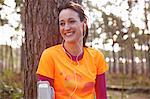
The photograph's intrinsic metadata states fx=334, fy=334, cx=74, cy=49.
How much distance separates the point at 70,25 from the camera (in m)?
2.38

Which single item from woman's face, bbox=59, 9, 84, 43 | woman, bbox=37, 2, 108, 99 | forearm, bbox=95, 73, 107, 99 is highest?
woman's face, bbox=59, 9, 84, 43

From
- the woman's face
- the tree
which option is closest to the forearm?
the woman's face

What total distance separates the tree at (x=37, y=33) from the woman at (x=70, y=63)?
1.60ft

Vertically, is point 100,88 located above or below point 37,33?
below

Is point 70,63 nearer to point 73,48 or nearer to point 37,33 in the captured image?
point 73,48

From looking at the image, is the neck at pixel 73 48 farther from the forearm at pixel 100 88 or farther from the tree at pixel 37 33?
the tree at pixel 37 33

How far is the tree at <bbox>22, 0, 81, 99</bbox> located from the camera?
294 centimetres

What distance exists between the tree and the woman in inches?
19.1

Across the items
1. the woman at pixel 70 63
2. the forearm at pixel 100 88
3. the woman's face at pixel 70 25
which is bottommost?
the forearm at pixel 100 88

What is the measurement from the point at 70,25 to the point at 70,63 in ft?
0.90

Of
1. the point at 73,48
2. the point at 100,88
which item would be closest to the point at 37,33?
the point at 73,48

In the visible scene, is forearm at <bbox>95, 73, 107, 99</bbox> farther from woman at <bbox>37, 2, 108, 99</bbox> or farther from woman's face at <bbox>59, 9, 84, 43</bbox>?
woman's face at <bbox>59, 9, 84, 43</bbox>

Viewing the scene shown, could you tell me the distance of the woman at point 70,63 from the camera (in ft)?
7.72

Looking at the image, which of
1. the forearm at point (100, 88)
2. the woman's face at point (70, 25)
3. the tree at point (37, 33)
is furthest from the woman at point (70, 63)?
the tree at point (37, 33)
